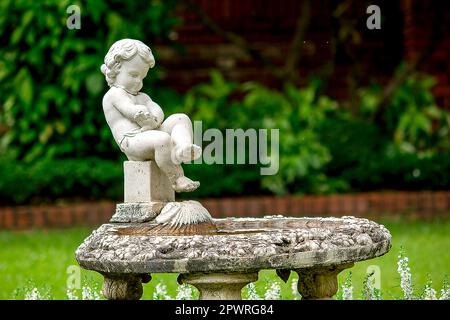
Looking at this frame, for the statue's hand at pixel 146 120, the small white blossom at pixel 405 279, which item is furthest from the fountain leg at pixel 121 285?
the small white blossom at pixel 405 279

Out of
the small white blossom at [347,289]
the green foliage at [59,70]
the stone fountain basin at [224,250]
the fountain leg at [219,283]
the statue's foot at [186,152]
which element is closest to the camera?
the stone fountain basin at [224,250]

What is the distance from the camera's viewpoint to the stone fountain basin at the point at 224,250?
3229mm

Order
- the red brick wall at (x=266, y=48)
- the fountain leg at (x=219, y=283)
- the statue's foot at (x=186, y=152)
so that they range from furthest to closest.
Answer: the red brick wall at (x=266, y=48) → the statue's foot at (x=186, y=152) → the fountain leg at (x=219, y=283)

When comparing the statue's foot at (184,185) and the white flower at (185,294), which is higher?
the statue's foot at (184,185)

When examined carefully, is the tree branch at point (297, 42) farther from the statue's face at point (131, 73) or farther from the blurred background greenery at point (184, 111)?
the statue's face at point (131, 73)

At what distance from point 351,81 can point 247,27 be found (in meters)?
1.64

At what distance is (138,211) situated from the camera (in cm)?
376

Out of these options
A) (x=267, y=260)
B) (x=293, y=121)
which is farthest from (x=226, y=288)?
(x=293, y=121)

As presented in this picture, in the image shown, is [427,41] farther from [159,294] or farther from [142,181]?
[142,181]

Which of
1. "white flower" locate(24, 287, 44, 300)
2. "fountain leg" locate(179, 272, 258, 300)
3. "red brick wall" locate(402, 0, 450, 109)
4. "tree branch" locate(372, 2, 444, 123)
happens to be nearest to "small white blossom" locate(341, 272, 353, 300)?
"fountain leg" locate(179, 272, 258, 300)

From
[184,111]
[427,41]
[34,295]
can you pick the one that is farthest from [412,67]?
[34,295]

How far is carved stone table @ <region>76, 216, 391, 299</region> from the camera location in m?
3.23

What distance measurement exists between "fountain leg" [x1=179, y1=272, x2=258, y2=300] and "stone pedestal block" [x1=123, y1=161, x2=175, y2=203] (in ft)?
1.66
